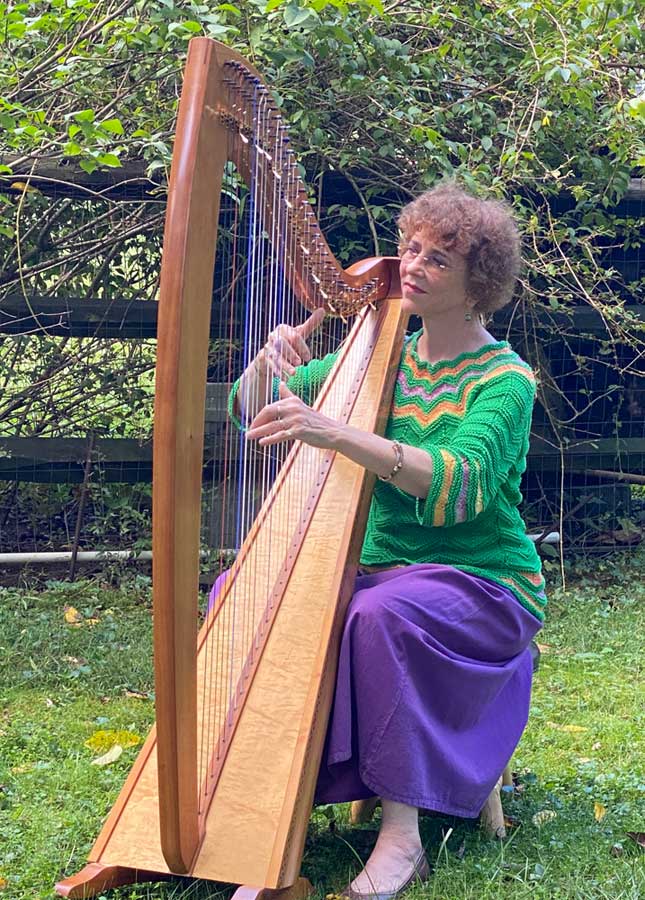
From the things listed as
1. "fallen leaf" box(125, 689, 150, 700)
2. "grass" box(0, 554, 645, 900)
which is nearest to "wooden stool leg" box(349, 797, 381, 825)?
"grass" box(0, 554, 645, 900)

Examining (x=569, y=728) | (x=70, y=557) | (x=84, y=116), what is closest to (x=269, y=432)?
(x=84, y=116)

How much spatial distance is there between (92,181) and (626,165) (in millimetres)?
1886

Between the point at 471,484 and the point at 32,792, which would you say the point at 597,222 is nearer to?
the point at 471,484

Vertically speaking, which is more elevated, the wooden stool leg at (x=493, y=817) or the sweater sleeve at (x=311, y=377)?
the sweater sleeve at (x=311, y=377)

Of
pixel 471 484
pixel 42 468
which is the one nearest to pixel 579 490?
pixel 42 468

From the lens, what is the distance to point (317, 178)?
4020mm

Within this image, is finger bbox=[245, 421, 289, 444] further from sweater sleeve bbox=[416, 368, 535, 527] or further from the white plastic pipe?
the white plastic pipe

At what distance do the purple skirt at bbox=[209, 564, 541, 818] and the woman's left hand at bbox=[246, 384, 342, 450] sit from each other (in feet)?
0.99

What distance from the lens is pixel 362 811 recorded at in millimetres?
2201

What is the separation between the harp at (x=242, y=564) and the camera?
1.38 m

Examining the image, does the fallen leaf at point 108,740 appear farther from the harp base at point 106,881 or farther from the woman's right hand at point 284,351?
the woman's right hand at point 284,351

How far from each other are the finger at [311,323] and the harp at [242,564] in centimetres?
2

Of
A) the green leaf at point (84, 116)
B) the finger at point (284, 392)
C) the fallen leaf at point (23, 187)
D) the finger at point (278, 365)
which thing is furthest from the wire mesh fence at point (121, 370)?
the finger at point (284, 392)

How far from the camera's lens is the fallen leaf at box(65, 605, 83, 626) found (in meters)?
3.77
